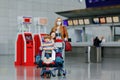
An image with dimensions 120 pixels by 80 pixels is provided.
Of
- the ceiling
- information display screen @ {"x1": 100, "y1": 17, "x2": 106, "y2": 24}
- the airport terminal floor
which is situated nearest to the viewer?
the airport terminal floor

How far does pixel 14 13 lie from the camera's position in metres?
30.5

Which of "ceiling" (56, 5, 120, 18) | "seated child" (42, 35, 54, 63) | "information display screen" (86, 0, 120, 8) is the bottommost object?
"seated child" (42, 35, 54, 63)

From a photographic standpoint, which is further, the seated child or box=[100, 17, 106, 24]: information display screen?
box=[100, 17, 106, 24]: information display screen

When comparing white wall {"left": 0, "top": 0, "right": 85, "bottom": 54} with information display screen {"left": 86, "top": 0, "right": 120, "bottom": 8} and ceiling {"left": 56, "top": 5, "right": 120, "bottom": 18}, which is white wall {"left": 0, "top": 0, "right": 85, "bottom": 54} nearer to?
ceiling {"left": 56, "top": 5, "right": 120, "bottom": 18}

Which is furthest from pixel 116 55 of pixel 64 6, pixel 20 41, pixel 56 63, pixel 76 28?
pixel 56 63

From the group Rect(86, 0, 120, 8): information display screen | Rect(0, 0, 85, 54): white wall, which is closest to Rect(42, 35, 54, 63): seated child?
Rect(86, 0, 120, 8): information display screen

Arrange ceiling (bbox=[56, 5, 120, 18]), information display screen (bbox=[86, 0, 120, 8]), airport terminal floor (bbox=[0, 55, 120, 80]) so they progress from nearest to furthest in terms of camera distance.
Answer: airport terminal floor (bbox=[0, 55, 120, 80]) → ceiling (bbox=[56, 5, 120, 18]) → information display screen (bbox=[86, 0, 120, 8])

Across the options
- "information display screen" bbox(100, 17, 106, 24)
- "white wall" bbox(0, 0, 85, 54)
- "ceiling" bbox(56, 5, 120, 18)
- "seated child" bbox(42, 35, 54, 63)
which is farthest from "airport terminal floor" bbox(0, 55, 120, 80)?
"white wall" bbox(0, 0, 85, 54)

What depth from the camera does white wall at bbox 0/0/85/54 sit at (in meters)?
29.8

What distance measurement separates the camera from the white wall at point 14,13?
29766 mm

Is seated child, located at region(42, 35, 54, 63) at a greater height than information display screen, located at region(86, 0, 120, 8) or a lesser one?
lesser

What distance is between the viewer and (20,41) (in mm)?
16172

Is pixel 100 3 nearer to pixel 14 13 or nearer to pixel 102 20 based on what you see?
pixel 102 20

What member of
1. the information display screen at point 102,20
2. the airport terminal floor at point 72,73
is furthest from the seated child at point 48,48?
the information display screen at point 102,20
